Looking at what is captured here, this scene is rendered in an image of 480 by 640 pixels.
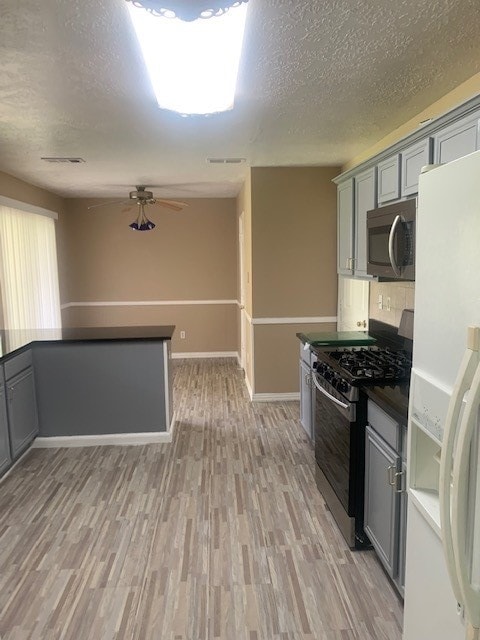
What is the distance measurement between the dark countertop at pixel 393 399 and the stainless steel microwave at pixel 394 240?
0.58 metres

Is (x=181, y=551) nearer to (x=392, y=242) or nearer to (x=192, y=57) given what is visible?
(x=392, y=242)

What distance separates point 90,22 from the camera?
1777 mm

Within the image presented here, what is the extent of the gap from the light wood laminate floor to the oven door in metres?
0.29

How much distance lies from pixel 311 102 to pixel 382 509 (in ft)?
7.58

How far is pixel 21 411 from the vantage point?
11.8 feet

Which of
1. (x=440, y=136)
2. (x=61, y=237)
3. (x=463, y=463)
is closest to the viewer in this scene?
(x=463, y=463)

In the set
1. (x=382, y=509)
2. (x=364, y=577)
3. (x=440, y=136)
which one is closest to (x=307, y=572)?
(x=364, y=577)

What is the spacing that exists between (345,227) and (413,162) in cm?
144

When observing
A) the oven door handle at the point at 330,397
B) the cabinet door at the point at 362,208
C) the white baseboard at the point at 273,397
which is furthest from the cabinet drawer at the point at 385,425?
the white baseboard at the point at 273,397

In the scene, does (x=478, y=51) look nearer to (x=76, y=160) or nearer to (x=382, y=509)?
(x=382, y=509)

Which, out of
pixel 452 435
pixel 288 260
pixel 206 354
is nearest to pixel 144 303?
pixel 206 354

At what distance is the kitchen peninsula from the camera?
3844 millimetres

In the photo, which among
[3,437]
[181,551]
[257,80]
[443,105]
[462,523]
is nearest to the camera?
[462,523]

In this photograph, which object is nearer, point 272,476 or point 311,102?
point 311,102
